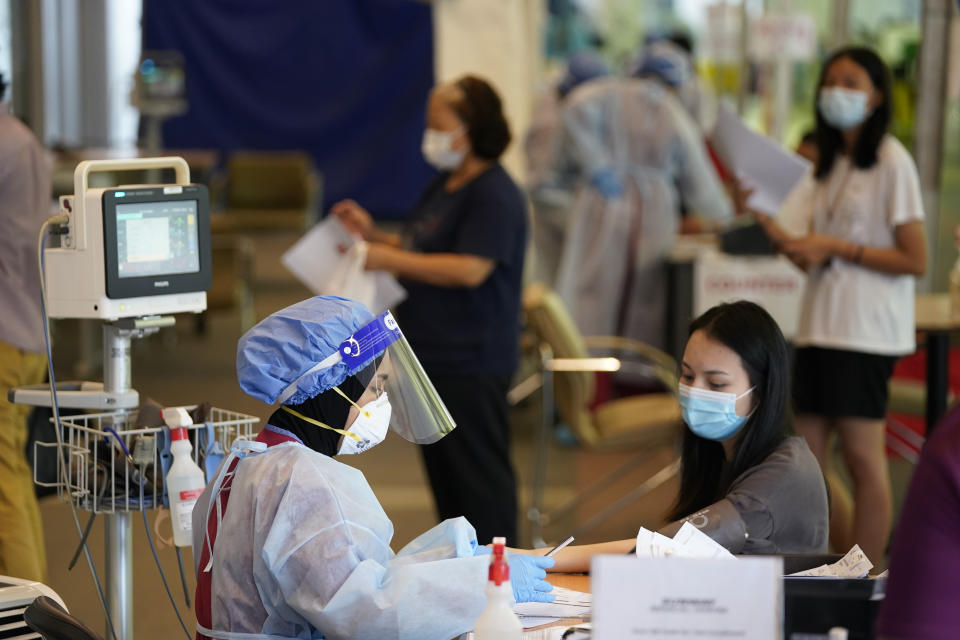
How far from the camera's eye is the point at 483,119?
3.65 meters

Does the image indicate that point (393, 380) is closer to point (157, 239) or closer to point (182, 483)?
point (182, 483)

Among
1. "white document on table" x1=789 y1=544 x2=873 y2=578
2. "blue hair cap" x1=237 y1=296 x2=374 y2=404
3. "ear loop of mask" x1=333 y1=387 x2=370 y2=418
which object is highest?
"blue hair cap" x1=237 y1=296 x2=374 y2=404

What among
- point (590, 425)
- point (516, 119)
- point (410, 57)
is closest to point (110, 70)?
point (410, 57)

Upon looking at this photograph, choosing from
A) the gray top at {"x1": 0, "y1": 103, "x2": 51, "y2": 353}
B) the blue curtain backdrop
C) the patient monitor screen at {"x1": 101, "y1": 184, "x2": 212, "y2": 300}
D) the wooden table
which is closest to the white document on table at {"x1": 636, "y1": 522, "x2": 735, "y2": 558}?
the patient monitor screen at {"x1": 101, "y1": 184, "x2": 212, "y2": 300}

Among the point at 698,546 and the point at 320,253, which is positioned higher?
the point at 320,253

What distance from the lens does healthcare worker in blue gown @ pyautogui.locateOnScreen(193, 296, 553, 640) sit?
1.75 m

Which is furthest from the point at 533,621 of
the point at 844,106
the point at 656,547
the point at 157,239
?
the point at 844,106

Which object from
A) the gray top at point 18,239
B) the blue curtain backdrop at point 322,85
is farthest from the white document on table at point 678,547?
the blue curtain backdrop at point 322,85

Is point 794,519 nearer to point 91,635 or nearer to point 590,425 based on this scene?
point 91,635

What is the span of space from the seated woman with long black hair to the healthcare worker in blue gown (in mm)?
433

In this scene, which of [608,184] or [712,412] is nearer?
[712,412]

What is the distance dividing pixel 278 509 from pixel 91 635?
30 cm

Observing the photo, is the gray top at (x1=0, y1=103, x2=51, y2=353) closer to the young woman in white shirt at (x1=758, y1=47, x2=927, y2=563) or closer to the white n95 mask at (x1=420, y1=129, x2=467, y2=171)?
the white n95 mask at (x1=420, y1=129, x2=467, y2=171)

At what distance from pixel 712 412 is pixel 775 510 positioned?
0.74 feet
